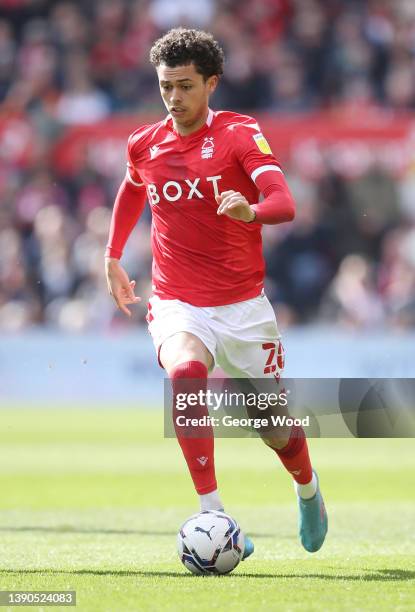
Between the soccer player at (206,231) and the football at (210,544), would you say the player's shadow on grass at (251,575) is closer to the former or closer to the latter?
the football at (210,544)

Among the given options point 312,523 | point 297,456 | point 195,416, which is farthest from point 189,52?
point 312,523

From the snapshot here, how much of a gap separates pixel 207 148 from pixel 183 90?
317 millimetres

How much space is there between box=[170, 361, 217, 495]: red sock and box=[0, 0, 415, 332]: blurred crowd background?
11.2m

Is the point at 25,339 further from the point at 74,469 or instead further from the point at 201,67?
the point at 201,67

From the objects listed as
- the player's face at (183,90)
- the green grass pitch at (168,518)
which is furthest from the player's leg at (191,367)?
the player's face at (183,90)

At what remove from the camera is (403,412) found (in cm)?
1020

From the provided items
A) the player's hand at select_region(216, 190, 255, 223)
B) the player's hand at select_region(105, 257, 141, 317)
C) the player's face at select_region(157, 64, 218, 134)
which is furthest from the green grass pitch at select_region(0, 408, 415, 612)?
the player's face at select_region(157, 64, 218, 134)


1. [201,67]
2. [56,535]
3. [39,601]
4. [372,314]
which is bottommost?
[372,314]

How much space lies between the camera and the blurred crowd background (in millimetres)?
17641

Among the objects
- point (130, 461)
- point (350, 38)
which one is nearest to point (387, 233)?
point (350, 38)

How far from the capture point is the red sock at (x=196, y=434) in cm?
591

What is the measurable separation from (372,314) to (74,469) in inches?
253

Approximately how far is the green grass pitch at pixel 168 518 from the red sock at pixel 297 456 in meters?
0.42

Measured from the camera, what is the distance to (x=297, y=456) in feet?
22.0
